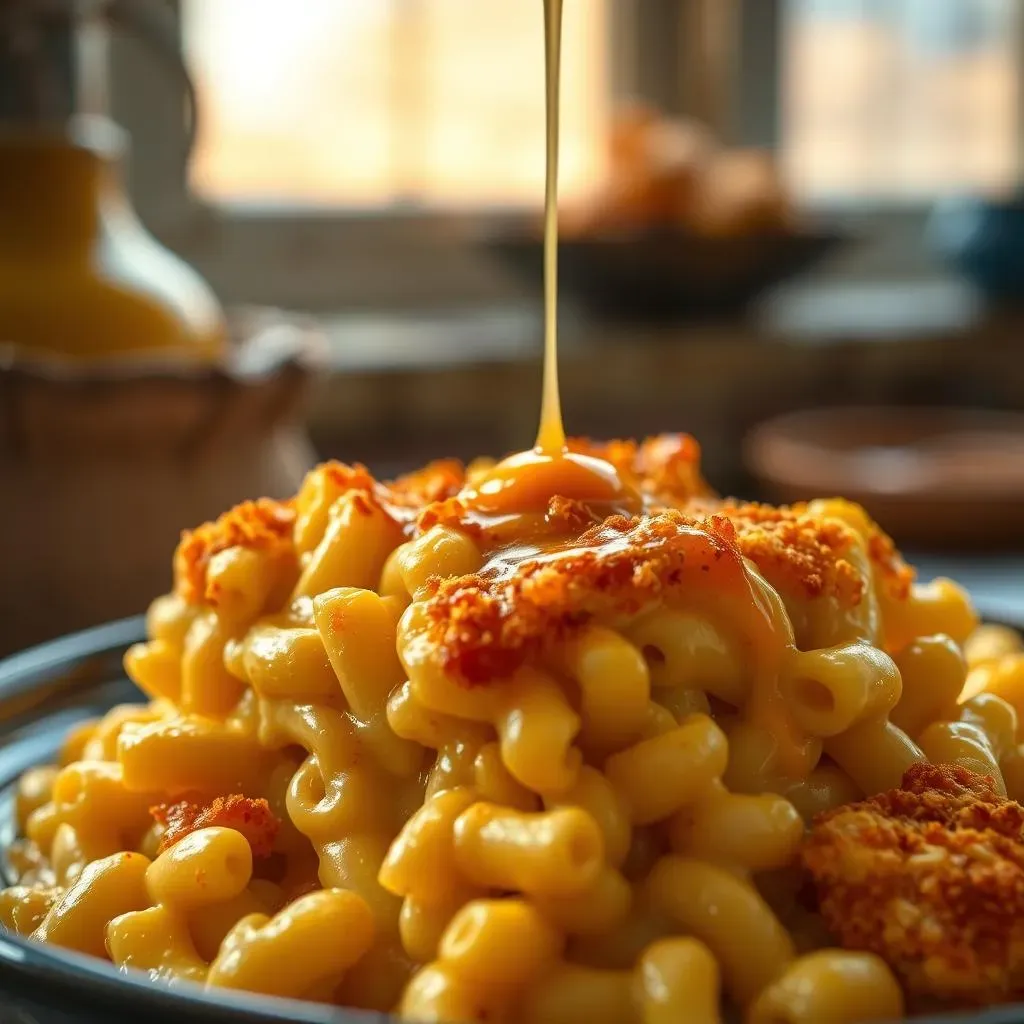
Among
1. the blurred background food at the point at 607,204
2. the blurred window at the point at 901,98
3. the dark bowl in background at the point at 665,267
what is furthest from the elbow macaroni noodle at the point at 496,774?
the blurred window at the point at 901,98

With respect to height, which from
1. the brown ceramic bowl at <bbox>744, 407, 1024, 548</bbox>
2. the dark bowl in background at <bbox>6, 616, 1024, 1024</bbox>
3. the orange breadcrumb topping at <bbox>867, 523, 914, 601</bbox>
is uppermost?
the orange breadcrumb topping at <bbox>867, 523, 914, 601</bbox>

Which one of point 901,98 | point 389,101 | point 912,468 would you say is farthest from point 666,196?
point 901,98

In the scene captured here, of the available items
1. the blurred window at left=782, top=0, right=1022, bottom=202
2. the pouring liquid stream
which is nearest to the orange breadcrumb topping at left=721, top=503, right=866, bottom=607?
the pouring liquid stream

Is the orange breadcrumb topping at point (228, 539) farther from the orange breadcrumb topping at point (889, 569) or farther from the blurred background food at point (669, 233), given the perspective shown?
the blurred background food at point (669, 233)

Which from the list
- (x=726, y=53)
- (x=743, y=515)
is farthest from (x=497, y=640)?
(x=726, y=53)

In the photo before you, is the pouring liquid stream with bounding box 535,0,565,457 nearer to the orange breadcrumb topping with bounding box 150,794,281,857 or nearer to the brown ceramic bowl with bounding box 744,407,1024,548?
the orange breadcrumb topping with bounding box 150,794,281,857

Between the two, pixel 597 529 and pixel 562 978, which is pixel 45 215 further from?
pixel 562 978
